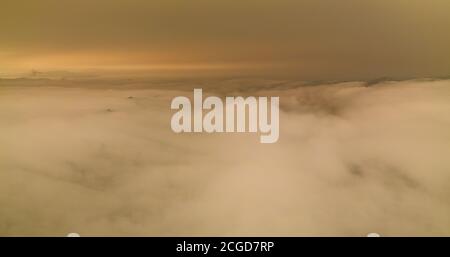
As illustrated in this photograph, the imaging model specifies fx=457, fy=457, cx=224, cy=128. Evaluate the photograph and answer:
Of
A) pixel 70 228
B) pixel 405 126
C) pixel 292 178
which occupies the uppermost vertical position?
pixel 405 126

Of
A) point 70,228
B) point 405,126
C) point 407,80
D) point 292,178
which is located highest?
point 407,80

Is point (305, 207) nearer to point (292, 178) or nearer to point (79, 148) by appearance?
point (292, 178)

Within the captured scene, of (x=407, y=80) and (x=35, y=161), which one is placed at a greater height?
(x=407, y=80)

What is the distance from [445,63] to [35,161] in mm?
1129

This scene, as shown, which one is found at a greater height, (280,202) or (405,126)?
(405,126)

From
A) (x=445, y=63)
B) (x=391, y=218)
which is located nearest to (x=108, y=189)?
(x=391, y=218)

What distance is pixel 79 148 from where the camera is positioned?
1.21 meters

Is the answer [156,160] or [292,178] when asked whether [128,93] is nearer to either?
[156,160]

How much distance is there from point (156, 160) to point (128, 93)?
195mm

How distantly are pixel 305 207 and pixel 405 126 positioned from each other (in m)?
0.34

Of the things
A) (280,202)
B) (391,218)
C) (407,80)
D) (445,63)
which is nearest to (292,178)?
(280,202)

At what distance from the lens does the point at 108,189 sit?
3.91 ft

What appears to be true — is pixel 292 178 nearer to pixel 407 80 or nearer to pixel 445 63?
pixel 407 80

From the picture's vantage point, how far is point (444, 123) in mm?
1207
